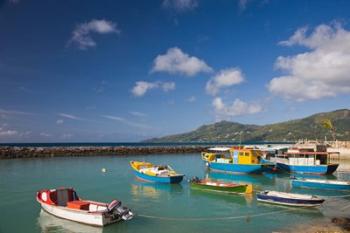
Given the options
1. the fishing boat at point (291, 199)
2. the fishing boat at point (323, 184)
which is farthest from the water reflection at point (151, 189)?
the fishing boat at point (323, 184)

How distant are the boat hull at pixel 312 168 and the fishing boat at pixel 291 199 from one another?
78.7 ft

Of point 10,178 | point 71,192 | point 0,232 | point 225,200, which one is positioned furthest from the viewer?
point 10,178

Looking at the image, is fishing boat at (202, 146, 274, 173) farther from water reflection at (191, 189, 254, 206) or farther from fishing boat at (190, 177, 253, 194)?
water reflection at (191, 189, 254, 206)

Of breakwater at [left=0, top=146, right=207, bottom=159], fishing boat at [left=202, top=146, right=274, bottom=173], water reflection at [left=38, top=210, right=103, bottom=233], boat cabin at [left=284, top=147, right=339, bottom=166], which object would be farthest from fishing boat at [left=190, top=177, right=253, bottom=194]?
breakwater at [left=0, top=146, right=207, bottom=159]

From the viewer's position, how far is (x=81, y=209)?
22234 mm

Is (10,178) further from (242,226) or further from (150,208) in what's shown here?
(242,226)

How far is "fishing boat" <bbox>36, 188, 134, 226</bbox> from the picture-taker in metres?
20.9

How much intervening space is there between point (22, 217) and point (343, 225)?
71.9ft

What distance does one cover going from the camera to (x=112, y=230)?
20.7 metres

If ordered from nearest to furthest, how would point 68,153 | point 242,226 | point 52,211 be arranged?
point 242,226 < point 52,211 < point 68,153

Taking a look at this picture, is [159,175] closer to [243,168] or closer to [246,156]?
[243,168]

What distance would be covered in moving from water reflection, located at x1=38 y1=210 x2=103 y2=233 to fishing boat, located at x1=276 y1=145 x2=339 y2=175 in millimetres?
38152

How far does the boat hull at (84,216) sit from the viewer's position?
2075 centimetres

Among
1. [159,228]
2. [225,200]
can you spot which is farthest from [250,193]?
[159,228]
